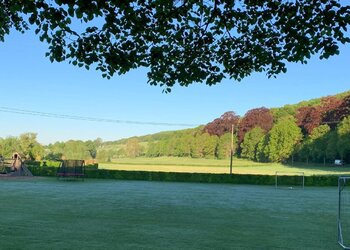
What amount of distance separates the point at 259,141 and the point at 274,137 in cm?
536

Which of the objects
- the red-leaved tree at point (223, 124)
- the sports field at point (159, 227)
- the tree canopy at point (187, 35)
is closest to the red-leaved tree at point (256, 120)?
the red-leaved tree at point (223, 124)

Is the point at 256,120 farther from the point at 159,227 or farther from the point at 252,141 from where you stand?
the point at 159,227

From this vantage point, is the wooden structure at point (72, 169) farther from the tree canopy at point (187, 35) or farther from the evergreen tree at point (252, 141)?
the evergreen tree at point (252, 141)

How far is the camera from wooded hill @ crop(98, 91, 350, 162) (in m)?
79.2

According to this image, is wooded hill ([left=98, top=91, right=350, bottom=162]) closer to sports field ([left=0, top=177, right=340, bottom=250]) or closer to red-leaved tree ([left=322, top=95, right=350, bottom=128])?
red-leaved tree ([left=322, top=95, right=350, bottom=128])

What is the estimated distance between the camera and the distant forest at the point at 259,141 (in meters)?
74.7

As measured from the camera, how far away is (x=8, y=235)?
7773 mm

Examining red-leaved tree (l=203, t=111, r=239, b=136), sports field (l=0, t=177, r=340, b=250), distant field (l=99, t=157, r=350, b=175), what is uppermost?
red-leaved tree (l=203, t=111, r=239, b=136)

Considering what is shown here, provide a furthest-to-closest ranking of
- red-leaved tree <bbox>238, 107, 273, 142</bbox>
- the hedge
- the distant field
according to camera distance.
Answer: red-leaved tree <bbox>238, 107, 273, 142</bbox> → the distant field → the hedge

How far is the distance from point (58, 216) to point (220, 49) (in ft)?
19.2

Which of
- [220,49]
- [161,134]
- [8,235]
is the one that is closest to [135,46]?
[220,49]

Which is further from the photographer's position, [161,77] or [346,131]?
[346,131]

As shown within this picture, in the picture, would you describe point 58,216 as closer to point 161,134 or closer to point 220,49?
point 220,49

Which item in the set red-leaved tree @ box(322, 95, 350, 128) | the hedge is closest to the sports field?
the hedge
